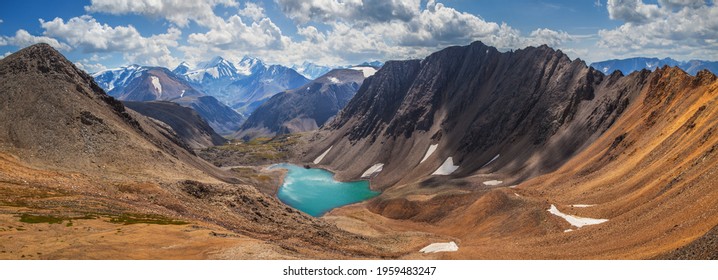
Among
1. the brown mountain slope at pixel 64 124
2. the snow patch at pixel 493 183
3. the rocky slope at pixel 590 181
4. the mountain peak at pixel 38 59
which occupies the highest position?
the mountain peak at pixel 38 59

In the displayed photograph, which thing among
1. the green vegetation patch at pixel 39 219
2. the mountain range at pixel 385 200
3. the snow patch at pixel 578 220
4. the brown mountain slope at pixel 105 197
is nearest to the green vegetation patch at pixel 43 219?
the green vegetation patch at pixel 39 219

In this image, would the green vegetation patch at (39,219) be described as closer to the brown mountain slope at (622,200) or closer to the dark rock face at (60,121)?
the dark rock face at (60,121)

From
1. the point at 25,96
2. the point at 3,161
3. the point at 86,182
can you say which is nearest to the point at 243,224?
the point at 86,182

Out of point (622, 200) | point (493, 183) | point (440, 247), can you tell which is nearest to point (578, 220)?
point (622, 200)

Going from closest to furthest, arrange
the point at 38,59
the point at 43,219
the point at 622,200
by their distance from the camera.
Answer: the point at 43,219 < the point at 622,200 < the point at 38,59

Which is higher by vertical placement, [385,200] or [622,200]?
[622,200]

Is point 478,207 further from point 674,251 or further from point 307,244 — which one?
point 674,251

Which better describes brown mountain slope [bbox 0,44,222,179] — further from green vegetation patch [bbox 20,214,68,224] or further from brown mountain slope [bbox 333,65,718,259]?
brown mountain slope [bbox 333,65,718,259]

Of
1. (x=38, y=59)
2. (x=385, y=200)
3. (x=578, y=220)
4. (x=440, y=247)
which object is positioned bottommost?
(x=385, y=200)

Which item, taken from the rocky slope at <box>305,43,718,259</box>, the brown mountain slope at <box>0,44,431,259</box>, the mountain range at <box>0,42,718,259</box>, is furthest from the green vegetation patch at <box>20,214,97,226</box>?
the rocky slope at <box>305,43,718,259</box>

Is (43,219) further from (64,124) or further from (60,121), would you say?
(60,121)

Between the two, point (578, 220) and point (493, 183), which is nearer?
point (578, 220)

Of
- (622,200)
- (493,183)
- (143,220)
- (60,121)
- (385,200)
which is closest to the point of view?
(143,220)
